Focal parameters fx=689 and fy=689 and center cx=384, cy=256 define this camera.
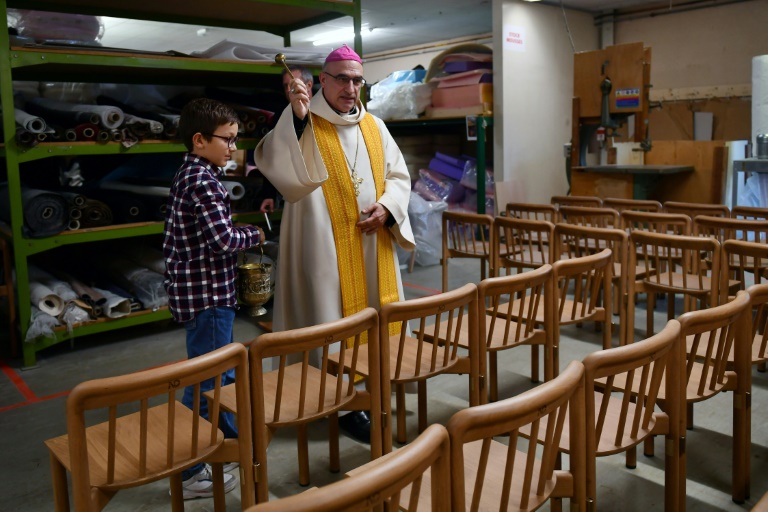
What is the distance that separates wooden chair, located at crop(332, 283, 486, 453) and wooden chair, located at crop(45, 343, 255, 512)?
18.2 inches

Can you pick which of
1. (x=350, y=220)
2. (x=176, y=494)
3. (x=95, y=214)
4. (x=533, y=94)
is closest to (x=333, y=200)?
(x=350, y=220)

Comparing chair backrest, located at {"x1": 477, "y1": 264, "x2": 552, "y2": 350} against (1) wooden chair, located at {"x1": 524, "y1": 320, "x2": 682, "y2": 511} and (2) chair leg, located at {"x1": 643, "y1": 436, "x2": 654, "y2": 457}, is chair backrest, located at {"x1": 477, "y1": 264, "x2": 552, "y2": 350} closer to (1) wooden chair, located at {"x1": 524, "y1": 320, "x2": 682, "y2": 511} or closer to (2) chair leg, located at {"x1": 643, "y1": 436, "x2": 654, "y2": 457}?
(1) wooden chair, located at {"x1": 524, "y1": 320, "x2": 682, "y2": 511}

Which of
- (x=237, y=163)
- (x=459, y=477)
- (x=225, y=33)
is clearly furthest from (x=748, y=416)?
(x=225, y=33)

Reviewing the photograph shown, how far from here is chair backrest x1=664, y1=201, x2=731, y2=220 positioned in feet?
14.0

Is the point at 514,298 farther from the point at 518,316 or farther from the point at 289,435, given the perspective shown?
the point at 289,435

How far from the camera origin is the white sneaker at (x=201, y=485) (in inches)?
93.0

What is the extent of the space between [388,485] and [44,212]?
3339 millimetres

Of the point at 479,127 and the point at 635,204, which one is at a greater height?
the point at 479,127

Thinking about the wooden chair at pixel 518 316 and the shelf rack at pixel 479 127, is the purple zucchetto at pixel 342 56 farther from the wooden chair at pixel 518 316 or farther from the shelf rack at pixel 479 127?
the shelf rack at pixel 479 127

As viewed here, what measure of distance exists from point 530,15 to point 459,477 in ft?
22.2

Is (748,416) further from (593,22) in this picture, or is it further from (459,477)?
(593,22)

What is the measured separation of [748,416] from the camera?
2229 mm

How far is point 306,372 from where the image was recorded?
1912mm

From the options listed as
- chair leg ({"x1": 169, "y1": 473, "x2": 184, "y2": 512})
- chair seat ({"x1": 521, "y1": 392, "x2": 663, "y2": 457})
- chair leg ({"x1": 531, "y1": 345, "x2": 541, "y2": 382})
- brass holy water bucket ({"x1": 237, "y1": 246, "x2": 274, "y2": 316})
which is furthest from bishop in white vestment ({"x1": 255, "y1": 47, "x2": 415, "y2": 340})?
chair seat ({"x1": 521, "y1": 392, "x2": 663, "y2": 457})
